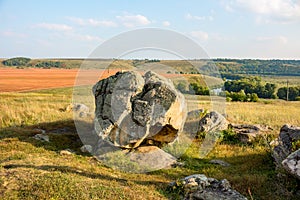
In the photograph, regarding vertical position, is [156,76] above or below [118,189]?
above

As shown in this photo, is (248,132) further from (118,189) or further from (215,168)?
(118,189)

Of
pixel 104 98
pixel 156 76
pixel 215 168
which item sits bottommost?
pixel 215 168

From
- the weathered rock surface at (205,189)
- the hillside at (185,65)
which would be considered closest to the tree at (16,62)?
the hillside at (185,65)

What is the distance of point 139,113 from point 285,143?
22.3ft

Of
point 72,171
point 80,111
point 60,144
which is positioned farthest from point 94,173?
point 80,111

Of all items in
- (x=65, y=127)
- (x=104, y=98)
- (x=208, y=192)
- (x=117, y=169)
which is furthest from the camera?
(x=65, y=127)

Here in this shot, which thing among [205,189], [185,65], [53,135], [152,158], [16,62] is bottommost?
[152,158]

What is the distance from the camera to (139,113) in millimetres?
14055

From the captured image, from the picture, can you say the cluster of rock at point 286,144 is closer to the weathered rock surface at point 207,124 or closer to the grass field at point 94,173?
the grass field at point 94,173

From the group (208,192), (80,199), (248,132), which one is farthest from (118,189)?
(248,132)

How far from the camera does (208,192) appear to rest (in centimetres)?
931

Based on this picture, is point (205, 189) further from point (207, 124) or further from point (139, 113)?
point (207, 124)

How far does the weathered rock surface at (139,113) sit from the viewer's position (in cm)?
1398

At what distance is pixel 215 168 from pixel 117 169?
4368 mm
